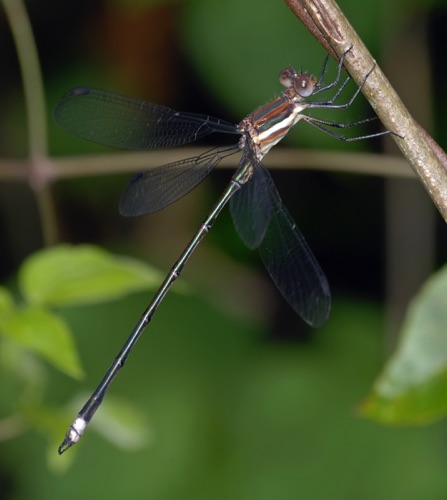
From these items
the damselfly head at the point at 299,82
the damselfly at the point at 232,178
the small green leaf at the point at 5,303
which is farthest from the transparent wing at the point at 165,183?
the small green leaf at the point at 5,303

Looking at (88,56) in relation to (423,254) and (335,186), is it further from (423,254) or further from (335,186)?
(423,254)

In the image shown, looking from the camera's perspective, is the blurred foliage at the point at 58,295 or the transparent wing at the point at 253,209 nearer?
the blurred foliage at the point at 58,295

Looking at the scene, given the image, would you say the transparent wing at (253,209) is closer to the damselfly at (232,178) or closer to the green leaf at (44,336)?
the damselfly at (232,178)

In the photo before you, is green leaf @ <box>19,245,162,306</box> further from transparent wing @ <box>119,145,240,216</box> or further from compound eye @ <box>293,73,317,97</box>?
compound eye @ <box>293,73,317,97</box>

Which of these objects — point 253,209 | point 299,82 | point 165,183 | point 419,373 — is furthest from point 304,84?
point 419,373

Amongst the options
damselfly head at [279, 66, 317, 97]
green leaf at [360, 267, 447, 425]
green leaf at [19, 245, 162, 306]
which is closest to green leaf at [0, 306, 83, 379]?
green leaf at [19, 245, 162, 306]

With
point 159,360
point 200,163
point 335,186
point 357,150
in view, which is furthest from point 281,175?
point 200,163

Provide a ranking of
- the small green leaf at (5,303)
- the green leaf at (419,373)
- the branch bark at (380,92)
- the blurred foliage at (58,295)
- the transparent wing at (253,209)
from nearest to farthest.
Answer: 1. the branch bark at (380,92)
2. the green leaf at (419,373)
3. the blurred foliage at (58,295)
4. the small green leaf at (5,303)
5. the transparent wing at (253,209)

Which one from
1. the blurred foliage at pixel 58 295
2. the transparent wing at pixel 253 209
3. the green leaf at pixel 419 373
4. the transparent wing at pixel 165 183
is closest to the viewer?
the green leaf at pixel 419 373
